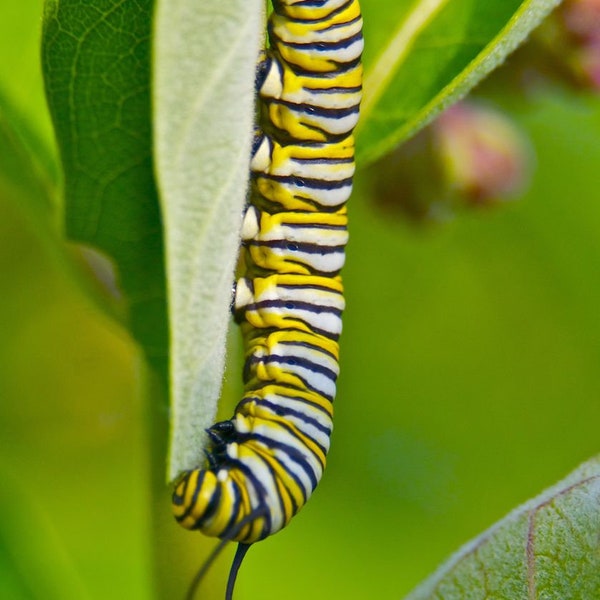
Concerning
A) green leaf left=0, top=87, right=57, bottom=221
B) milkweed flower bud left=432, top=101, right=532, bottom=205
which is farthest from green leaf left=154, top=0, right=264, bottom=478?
milkweed flower bud left=432, top=101, right=532, bottom=205

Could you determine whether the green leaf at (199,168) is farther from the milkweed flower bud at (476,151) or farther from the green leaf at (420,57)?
the milkweed flower bud at (476,151)

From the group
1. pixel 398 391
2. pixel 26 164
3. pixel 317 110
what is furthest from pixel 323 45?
pixel 398 391

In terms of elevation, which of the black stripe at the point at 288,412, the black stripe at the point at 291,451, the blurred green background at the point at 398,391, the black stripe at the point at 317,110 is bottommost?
the blurred green background at the point at 398,391

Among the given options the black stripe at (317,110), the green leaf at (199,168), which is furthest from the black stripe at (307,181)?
the green leaf at (199,168)

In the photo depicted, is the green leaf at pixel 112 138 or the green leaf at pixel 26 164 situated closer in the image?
the green leaf at pixel 112 138

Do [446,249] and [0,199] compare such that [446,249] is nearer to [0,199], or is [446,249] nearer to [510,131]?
[510,131]

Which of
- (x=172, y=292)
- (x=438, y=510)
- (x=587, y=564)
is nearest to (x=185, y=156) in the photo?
(x=172, y=292)

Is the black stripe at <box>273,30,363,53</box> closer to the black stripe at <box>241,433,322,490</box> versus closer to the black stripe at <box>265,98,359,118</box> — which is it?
the black stripe at <box>265,98,359,118</box>
